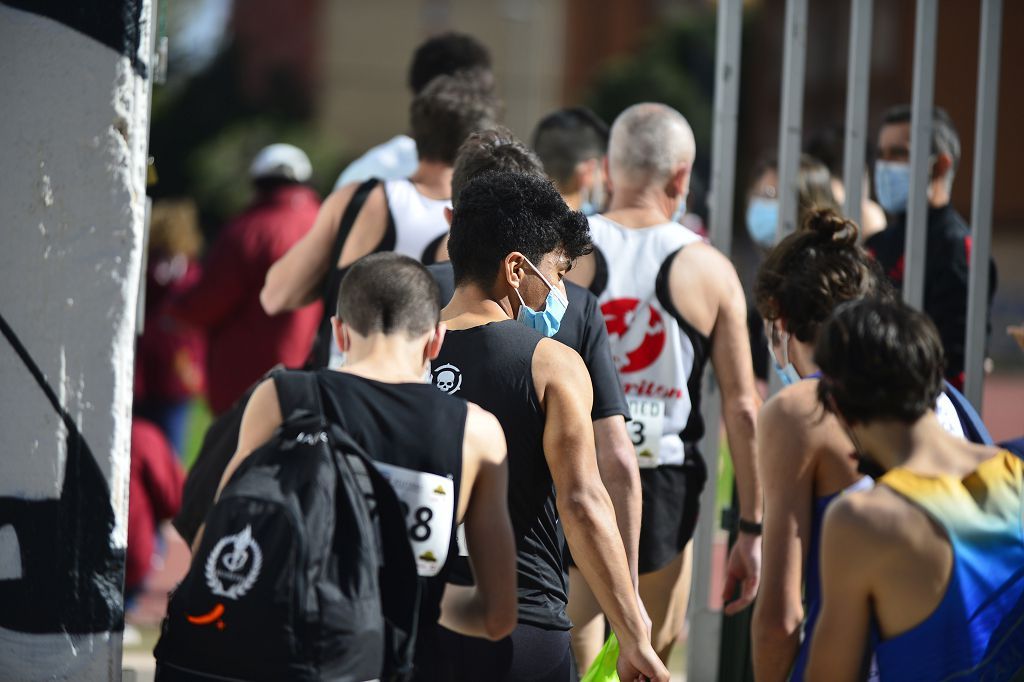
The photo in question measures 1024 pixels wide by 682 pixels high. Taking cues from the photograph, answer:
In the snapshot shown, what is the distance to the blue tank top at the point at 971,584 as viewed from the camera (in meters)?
2.57

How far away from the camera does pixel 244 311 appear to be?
21.5ft

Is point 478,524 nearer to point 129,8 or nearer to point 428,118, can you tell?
point 129,8

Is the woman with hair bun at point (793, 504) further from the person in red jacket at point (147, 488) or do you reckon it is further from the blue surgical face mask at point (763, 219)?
the person in red jacket at point (147, 488)

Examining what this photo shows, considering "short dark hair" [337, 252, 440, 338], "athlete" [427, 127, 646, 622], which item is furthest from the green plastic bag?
"short dark hair" [337, 252, 440, 338]

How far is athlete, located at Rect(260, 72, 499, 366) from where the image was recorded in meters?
4.55

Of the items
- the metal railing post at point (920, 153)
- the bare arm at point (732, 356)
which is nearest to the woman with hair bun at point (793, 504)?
the bare arm at point (732, 356)

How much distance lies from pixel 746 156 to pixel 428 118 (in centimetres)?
3651

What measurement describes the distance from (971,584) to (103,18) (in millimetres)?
2236

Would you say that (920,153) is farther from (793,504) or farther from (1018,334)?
(793,504)

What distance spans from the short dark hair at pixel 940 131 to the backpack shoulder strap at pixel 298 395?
11.0ft

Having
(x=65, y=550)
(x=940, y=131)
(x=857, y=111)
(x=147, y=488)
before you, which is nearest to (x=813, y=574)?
(x=65, y=550)

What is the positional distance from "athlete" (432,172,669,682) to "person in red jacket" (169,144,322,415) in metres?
3.25

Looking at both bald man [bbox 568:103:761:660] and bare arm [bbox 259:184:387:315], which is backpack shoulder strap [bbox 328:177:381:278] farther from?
bald man [bbox 568:103:761:660]

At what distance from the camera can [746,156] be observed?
40219 millimetres
